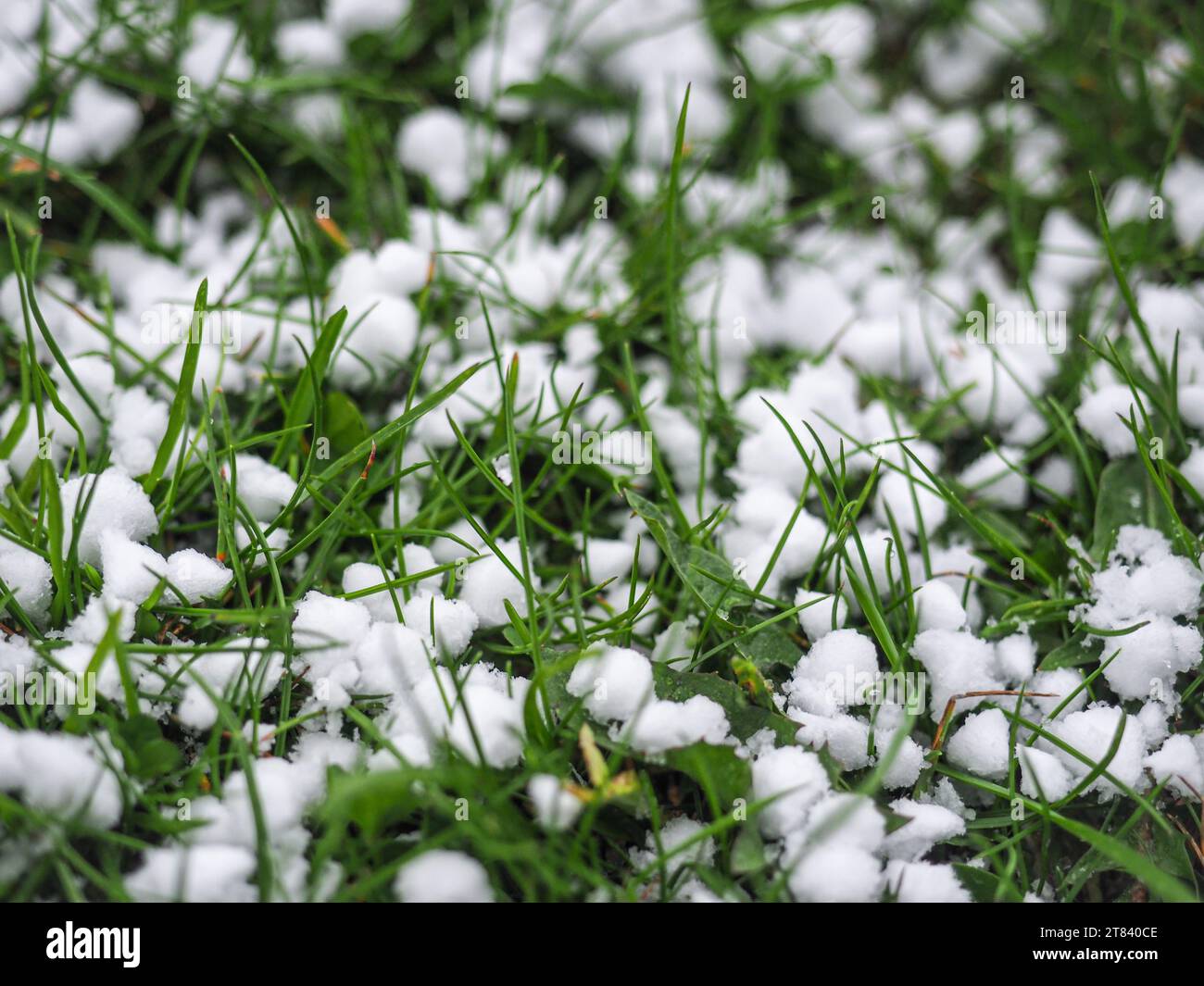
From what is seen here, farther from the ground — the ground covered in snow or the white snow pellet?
the ground covered in snow

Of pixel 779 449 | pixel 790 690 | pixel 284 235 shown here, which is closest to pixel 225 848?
pixel 790 690

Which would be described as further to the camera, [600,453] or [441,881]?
[600,453]

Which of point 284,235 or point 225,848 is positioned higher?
point 284,235

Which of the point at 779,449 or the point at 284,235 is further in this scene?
the point at 284,235

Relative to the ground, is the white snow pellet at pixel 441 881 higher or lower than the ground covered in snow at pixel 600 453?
lower

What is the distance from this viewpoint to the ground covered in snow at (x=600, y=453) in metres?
0.70

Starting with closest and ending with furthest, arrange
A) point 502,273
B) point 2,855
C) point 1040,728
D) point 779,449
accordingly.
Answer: point 2,855 → point 1040,728 → point 779,449 → point 502,273

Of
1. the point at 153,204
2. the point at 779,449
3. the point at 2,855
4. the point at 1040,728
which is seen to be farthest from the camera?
the point at 153,204

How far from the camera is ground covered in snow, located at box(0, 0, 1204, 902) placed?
0.70 metres

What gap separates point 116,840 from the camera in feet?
2.15

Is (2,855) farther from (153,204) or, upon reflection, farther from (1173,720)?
(1173,720)

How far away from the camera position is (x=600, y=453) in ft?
3.06

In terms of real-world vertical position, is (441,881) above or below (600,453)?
below

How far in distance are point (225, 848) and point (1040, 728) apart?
2.06ft
